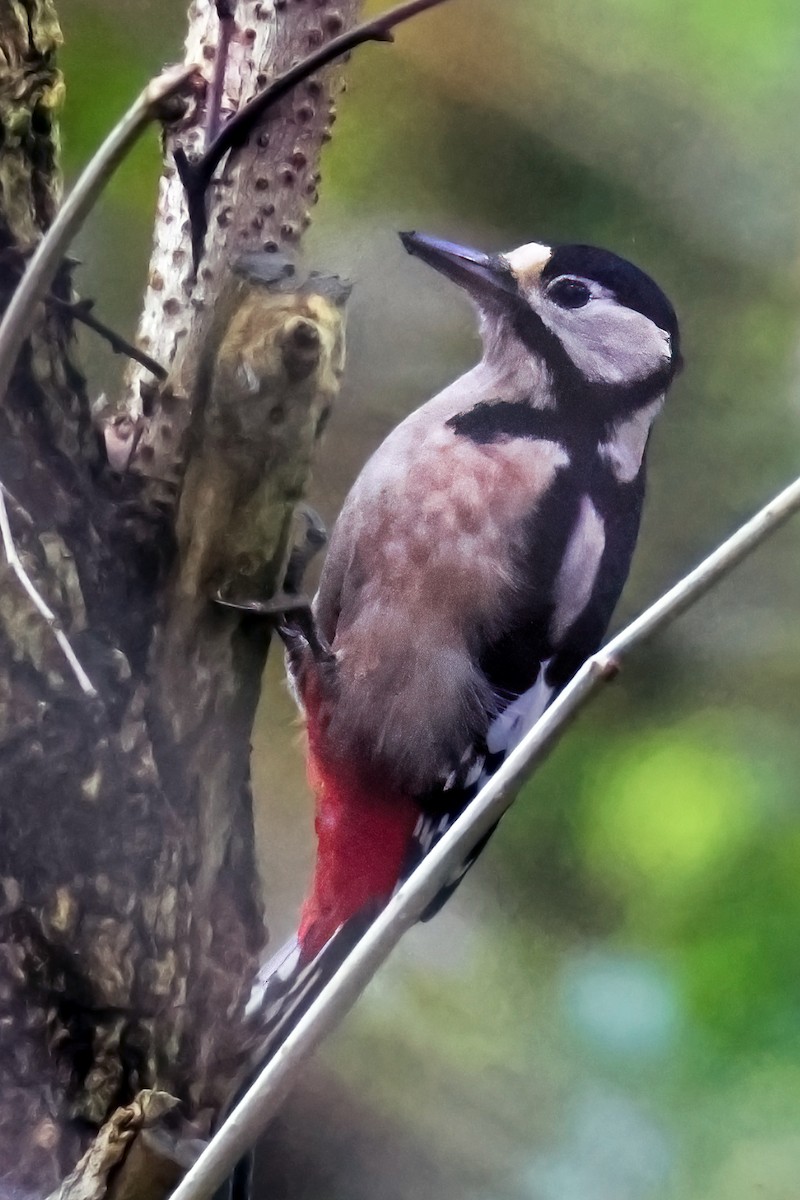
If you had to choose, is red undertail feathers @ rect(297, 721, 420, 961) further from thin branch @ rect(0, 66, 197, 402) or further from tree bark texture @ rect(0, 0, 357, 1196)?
thin branch @ rect(0, 66, 197, 402)

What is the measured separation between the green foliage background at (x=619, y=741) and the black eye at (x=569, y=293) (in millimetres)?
40

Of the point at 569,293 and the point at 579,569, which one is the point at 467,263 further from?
the point at 579,569

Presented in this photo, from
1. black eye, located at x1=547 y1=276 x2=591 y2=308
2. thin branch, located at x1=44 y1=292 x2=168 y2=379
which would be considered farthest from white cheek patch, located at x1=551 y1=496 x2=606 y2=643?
thin branch, located at x1=44 y1=292 x2=168 y2=379

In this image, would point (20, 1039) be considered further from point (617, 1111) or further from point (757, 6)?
point (757, 6)

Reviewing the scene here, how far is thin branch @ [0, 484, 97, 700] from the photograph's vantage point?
66 centimetres

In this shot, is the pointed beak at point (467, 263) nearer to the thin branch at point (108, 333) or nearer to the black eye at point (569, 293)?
the black eye at point (569, 293)

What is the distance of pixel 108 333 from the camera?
754mm

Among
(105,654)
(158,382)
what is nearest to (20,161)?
(158,382)

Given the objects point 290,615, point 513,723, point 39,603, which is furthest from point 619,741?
point 39,603

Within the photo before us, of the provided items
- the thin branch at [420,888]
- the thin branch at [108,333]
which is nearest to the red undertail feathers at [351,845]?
the thin branch at [420,888]

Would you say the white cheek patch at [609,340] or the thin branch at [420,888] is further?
the white cheek patch at [609,340]

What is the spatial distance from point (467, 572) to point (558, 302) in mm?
201

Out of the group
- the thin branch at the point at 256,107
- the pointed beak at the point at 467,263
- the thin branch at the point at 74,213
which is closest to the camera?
the thin branch at the point at 74,213

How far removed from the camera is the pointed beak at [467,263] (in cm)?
80
